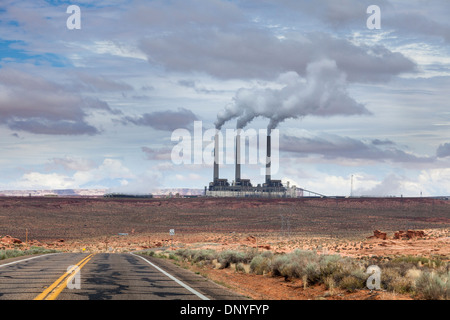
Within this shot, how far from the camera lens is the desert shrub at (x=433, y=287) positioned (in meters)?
11.3

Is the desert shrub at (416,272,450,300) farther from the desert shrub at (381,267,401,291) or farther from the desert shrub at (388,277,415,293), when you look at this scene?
the desert shrub at (381,267,401,291)

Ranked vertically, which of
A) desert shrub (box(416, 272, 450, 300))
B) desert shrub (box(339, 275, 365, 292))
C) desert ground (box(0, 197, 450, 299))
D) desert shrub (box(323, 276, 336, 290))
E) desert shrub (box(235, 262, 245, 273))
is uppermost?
desert shrub (box(416, 272, 450, 300))

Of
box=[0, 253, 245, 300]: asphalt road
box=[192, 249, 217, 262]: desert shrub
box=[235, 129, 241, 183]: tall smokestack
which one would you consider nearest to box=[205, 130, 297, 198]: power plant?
box=[235, 129, 241, 183]: tall smokestack

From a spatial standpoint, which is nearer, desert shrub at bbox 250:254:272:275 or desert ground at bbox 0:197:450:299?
desert shrub at bbox 250:254:272:275

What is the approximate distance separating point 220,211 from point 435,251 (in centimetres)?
9130

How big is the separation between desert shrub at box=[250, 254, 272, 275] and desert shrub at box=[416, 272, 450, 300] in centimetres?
786

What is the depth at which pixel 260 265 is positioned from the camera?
20.1 meters

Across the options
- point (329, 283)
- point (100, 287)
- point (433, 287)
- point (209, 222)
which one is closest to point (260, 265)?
point (329, 283)

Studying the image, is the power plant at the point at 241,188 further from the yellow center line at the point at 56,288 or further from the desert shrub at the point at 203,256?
the yellow center line at the point at 56,288

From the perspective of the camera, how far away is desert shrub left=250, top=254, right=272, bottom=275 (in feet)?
64.3

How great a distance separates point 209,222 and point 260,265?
266 ft

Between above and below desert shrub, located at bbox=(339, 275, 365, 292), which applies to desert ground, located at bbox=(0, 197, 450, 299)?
below

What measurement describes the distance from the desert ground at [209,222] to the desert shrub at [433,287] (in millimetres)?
22813
